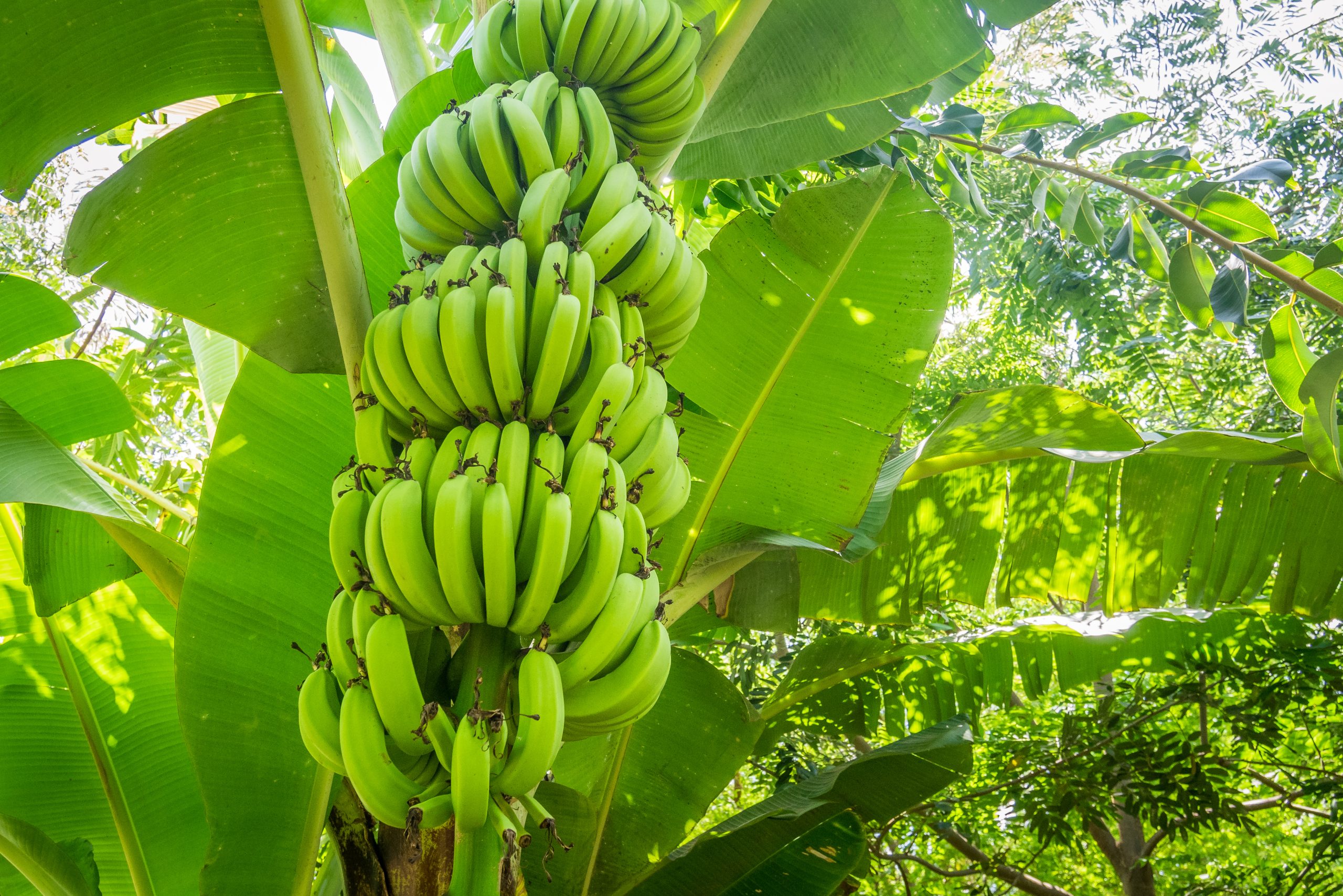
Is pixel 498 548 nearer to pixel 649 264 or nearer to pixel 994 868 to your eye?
pixel 649 264

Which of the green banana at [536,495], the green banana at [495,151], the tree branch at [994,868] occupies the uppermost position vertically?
the green banana at [495,151]

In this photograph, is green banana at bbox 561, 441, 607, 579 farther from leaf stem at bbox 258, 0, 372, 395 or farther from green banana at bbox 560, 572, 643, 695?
leaf stem at bbox 258, 0, 372, 395

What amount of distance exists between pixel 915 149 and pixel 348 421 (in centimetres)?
229

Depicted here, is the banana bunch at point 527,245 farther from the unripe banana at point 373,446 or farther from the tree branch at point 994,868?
the tree branch at point 994,868

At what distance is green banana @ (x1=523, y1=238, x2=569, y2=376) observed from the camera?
1.21m

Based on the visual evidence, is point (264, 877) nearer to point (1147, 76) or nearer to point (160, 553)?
point (160, 553)

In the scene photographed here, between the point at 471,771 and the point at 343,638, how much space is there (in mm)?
284

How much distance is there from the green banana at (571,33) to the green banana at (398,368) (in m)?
0.58

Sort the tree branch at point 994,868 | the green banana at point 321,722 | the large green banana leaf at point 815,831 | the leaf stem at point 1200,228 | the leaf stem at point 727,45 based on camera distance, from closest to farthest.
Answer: the green banana at point 321,722 < the leaf stem at point 727,45 < the large green banana leaf at point 815,831 < the leaf stem at point 1200,228 < the tree branch at point 994,868

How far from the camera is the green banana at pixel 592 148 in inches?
55.7

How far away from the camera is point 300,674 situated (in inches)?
59.0

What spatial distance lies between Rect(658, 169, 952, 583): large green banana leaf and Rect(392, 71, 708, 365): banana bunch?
1.27 ft

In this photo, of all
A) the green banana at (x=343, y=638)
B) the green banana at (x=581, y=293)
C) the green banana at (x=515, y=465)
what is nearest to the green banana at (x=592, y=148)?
the green banana at (x=581, y=293)

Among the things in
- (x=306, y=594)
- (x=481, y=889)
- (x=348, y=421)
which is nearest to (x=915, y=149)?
(x=348, y=421)
